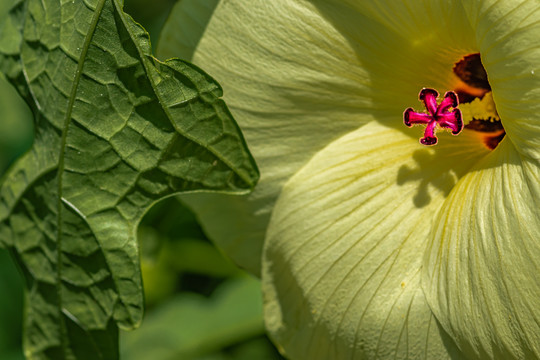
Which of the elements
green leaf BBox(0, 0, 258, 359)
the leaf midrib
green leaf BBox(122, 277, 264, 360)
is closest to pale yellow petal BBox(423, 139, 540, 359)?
green leaf BBox(0, 0, 258, 359)

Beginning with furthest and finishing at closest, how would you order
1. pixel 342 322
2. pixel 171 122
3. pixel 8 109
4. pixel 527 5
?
1. pixel 8 109
2. pixel 342 322
3. pixel 171 122
4. pixel 527 5

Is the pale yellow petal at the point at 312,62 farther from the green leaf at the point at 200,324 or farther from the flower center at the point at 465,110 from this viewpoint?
the green leaf at the point at 200,324

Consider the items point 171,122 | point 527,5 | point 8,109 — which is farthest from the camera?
point 8,109

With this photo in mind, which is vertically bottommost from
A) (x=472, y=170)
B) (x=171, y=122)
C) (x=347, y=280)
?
(x=347, y=280)

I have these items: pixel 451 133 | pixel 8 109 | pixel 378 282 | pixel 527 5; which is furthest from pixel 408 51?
pixel 8 109

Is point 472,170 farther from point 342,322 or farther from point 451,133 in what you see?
point 342,322

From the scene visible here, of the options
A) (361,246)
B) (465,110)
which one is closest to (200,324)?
(361,246)

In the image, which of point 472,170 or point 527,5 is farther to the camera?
point 472,170
